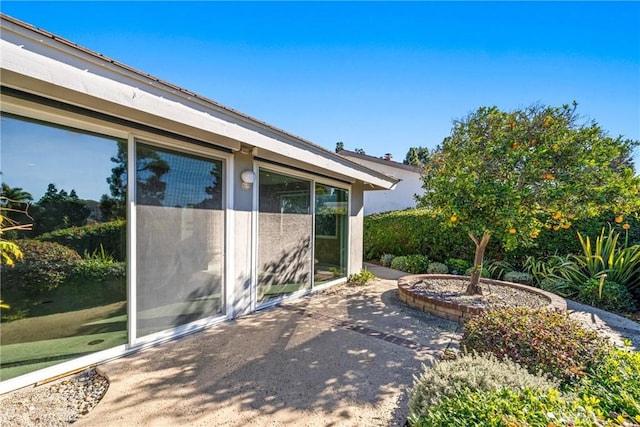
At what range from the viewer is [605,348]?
114 inches

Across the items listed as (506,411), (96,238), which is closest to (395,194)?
(96,238)

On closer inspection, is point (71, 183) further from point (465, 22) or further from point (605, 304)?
point (605, 304)

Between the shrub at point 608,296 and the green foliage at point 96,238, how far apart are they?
10.4m

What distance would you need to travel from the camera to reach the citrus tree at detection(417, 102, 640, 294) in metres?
5.18

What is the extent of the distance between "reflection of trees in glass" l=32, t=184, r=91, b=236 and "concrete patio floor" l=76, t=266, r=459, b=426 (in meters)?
1.98

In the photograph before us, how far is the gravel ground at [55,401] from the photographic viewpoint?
9.31 ft

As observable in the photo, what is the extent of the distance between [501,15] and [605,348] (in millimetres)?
7704

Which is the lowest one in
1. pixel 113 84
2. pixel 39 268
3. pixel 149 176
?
pixel 39 268

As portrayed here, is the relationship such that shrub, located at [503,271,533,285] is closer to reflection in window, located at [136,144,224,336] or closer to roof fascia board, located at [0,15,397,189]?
roof fascia board, located at [0,15,397,189]

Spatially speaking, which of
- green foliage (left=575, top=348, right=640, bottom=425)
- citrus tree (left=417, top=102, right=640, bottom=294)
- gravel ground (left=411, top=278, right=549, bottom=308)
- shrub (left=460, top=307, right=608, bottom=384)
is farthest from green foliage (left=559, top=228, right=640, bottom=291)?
green foliage (left=575, top=348, right=640, bottom=425)

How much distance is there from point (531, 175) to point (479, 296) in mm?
2957

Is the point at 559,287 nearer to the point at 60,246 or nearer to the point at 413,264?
the point at 413,264

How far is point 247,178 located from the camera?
18.4ft

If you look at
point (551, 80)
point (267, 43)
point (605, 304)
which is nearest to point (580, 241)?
point (605, 304)
